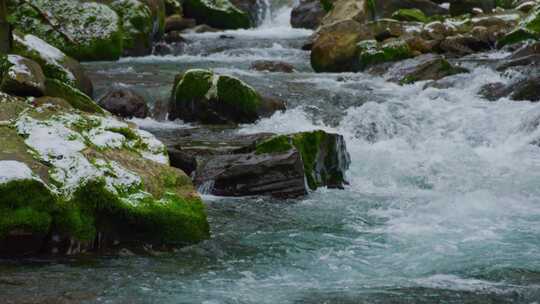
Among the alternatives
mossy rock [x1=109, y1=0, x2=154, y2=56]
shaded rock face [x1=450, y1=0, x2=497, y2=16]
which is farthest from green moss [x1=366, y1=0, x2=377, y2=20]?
mossy rock [x1=109, y1=0, x2=154, y2=56]

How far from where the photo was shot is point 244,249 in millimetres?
7402

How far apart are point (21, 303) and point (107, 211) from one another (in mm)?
1675

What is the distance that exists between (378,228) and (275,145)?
2381mm

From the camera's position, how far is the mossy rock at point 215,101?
1411 cm

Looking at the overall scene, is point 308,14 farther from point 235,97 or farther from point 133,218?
point 133,218

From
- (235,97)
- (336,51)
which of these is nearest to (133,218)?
(235,97)

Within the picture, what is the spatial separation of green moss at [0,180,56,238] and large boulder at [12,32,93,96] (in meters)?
6.75

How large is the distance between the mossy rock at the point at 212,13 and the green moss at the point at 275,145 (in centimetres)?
1954

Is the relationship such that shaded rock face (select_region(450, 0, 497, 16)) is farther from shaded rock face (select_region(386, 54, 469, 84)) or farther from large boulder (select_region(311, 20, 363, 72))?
shaded rock face (select_region(386, 54, 469, 84))

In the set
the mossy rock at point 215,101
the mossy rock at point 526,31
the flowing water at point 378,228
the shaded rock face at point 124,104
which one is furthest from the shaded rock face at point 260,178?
the mossy rock at point 526,31

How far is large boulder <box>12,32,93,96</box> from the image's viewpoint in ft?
43.2

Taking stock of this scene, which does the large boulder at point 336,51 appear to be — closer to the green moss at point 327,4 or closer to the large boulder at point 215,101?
the large boulder at point 215,101

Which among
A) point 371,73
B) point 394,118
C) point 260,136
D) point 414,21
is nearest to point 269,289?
point 260,136

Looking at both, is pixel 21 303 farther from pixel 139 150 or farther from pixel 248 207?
pixel 248 207
